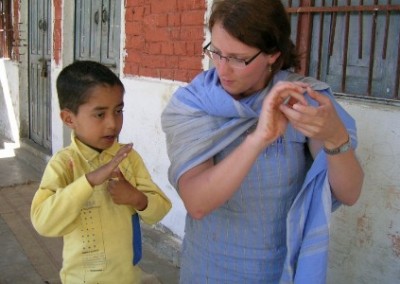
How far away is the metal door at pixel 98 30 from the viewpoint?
501 cm

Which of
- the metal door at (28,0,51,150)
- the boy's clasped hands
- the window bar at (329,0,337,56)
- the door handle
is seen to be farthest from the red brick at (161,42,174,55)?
the door handle

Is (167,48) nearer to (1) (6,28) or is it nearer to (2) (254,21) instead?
(2) (254,21)

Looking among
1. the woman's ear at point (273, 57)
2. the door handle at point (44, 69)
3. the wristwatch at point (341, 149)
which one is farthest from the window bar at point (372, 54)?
the door handle at point (44, 69)

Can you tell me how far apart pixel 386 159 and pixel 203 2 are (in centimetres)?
168

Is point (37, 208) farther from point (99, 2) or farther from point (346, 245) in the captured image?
point (99, 2)

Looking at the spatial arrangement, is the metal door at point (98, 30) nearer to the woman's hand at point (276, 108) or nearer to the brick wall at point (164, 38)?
the brick wall at point (164, 38)

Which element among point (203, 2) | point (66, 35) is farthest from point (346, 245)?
point (66, 35)

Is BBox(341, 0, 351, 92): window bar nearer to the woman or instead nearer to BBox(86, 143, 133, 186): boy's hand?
the woman

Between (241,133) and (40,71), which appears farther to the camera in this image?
(40,71)

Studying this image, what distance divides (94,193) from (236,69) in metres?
0.73

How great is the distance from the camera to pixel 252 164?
1.46 meters

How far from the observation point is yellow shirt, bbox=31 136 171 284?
1779 mm

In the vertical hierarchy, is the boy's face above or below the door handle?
above

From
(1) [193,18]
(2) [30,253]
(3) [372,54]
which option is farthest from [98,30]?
(3) [372,54]
